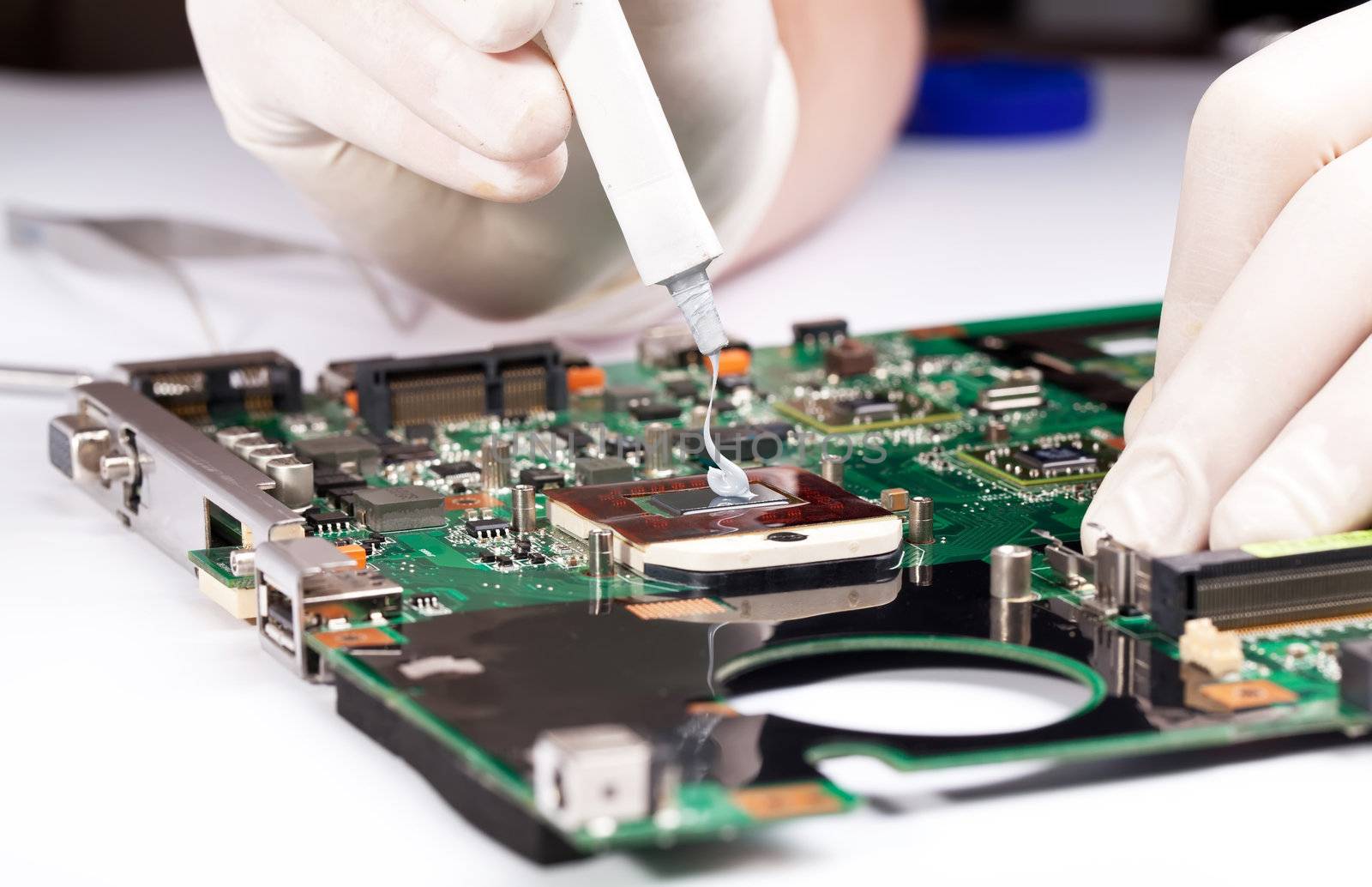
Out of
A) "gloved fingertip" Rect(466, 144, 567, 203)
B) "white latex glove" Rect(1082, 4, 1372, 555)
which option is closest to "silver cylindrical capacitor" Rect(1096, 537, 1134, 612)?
"white latex glove" Rect(1082, 4, 1372, 555)

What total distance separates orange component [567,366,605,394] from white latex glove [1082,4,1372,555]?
1439mm

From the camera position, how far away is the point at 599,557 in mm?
2965

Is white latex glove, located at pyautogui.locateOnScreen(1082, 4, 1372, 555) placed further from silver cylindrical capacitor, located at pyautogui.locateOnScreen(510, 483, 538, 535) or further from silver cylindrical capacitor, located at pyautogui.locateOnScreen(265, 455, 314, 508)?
silver cylindrical capacitor, located at pyautogui.locateOnScreen(265, 455, 314, 508)

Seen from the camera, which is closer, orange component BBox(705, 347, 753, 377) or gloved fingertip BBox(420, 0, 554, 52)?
gloved fingertip BBox(420, 0, 554, 52)

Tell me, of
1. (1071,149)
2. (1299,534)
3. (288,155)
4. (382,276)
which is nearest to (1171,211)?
(1071,149)

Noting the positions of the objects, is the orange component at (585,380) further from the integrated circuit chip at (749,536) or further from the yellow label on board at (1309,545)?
the yellow label on board at (1309,545)

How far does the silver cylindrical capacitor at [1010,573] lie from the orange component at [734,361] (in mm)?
1548

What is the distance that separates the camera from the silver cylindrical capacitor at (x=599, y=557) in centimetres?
296

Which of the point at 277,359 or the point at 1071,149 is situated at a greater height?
the point at 1071,149

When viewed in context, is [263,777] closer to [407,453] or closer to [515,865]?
[515,865]

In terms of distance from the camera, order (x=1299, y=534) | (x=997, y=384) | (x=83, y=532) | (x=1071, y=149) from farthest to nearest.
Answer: (x=1071, y=149), (x=997, y=384), (x=83, y=532), (x=1299, y=534)

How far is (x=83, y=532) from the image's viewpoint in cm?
364

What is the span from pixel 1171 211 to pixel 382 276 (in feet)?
9.01

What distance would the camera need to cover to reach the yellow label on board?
269cm
